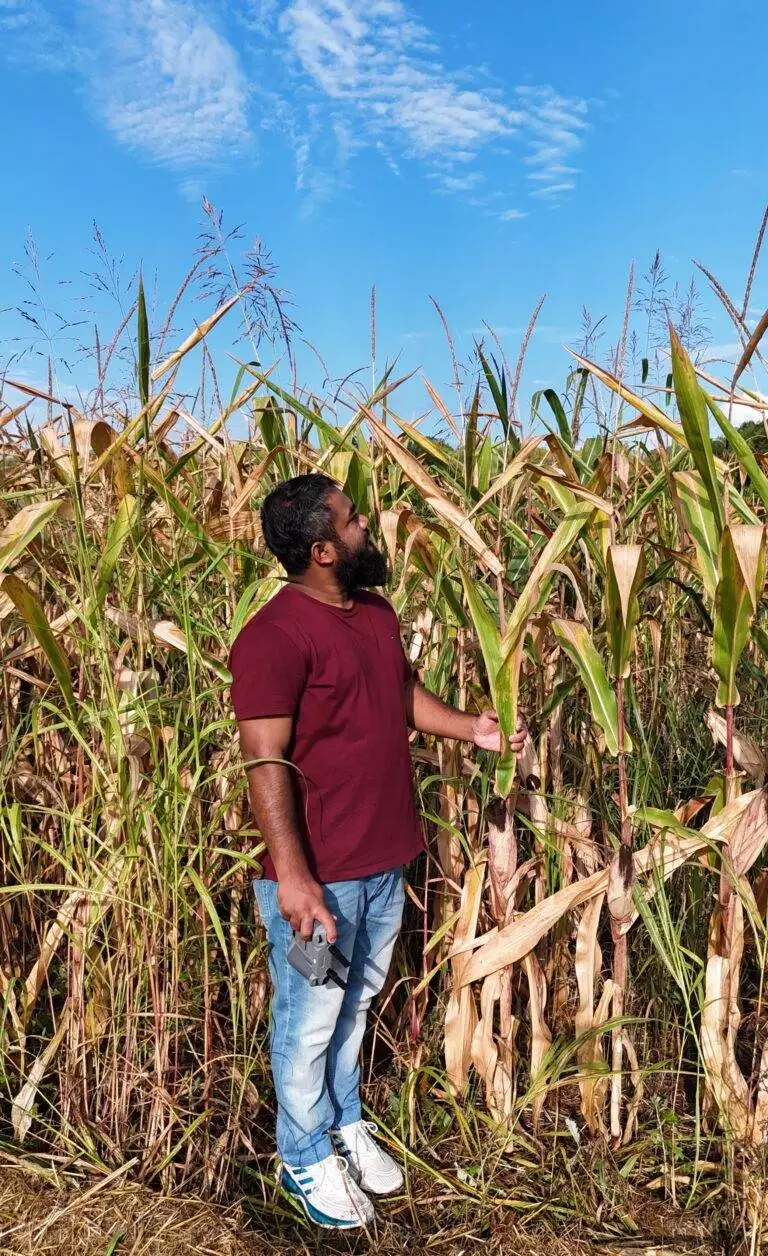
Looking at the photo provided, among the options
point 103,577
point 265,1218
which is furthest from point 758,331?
point 265,1218

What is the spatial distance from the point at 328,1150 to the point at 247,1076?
0.23 metres

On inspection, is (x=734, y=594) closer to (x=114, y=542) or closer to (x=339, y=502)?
(x=339, y=502)

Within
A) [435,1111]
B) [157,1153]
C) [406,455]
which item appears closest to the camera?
[406,455]

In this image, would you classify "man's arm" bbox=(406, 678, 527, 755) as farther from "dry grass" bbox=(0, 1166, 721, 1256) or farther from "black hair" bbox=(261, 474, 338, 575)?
"dry grass" bbox=(0, 1166, 721, 1256)

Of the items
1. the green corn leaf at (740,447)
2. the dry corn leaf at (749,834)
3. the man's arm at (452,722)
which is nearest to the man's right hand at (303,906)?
the man's arm at (452,722)

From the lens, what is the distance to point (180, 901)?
2.09 meters

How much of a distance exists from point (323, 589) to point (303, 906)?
0.66m

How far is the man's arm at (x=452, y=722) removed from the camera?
2.06 metres

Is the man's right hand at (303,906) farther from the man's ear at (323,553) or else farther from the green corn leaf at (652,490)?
the green corn leaf at (652,490)

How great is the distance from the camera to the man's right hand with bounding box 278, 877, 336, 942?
1909mm

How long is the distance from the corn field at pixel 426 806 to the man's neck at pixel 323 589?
2.0 inches

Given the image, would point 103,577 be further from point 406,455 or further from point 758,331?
point 758,331

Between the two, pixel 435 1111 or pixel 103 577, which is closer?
pixel 103 577

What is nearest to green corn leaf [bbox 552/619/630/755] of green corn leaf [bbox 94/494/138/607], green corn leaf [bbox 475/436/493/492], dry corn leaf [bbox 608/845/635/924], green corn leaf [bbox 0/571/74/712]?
dry corn leaf [bbox 608/845/635/924]
